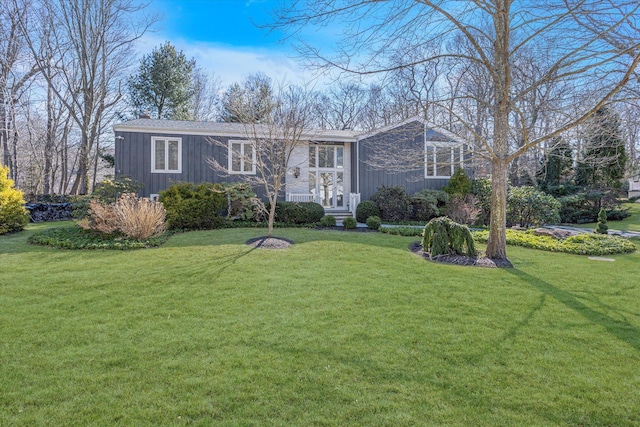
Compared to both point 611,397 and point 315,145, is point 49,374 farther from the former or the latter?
point 315,145

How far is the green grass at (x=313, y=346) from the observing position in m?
2.35

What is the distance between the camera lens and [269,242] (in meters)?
8.07

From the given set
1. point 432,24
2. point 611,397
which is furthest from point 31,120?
point 611,397

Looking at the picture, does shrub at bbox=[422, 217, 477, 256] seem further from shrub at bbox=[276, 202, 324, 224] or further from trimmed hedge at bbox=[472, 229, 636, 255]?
shrub at bbox=[276, 202, 324, 224]

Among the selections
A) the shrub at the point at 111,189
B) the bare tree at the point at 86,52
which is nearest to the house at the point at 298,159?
the shrub at the point at 111,189

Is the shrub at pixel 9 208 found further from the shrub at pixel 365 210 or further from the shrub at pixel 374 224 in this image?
the shrub at pixel 365 210

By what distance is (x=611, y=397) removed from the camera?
252 centimetres

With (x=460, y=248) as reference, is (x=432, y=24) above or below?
above

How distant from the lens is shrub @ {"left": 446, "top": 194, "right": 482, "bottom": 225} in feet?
42.4

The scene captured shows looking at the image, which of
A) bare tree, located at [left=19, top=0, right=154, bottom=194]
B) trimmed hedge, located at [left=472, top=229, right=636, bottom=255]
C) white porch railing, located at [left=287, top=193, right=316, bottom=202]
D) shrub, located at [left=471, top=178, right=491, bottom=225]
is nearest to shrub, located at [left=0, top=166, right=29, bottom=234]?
white porch railing, located at [left=287, top=193, right=316, bottom=202]

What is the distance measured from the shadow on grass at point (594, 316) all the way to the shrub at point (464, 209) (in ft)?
24.4

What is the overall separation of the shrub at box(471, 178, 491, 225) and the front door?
573cm

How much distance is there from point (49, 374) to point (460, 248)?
274 inches

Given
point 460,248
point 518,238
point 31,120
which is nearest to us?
point 460,248
